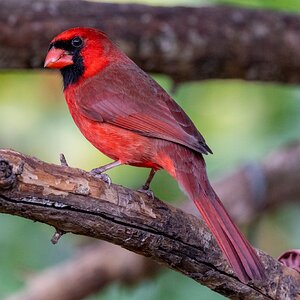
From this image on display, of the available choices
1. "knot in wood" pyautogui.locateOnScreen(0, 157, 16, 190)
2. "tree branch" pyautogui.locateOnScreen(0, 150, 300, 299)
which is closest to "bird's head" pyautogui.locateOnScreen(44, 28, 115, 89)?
"tree branch" pyautogui.locateOnScreen(0, 150, 300, 299)

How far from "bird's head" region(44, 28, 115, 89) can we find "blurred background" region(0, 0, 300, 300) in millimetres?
1355

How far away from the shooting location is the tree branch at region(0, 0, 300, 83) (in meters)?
4.59

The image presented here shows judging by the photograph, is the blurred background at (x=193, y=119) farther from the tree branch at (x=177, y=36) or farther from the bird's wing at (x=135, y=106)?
the bird's wing at (x=135, y=106)

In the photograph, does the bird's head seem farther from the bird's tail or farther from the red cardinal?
the bird's tail

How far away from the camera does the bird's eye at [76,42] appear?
3914 mm

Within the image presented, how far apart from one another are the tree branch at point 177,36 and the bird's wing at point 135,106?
33.7 inches

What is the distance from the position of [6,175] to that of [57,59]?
131 cm

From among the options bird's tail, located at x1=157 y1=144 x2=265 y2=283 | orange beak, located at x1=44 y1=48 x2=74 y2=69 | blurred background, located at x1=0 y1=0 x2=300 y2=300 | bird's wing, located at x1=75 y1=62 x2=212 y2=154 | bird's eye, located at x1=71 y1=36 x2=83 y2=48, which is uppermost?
bird's eye, located at x1=71 y1=36 x2=83 y2=48

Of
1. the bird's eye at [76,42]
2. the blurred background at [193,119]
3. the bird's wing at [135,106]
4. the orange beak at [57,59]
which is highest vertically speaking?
the bird's eye at [76,42]

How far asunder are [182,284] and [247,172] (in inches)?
37.1

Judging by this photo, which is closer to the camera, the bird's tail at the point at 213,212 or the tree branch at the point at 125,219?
the tree branch at the point at 125,219

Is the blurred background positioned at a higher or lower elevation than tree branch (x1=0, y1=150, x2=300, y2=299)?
lower

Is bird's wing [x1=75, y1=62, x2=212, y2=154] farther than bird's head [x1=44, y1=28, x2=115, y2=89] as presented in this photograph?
No

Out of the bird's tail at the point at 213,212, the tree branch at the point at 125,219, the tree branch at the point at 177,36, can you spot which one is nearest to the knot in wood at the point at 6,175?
the tree branch at the point at 125,219
